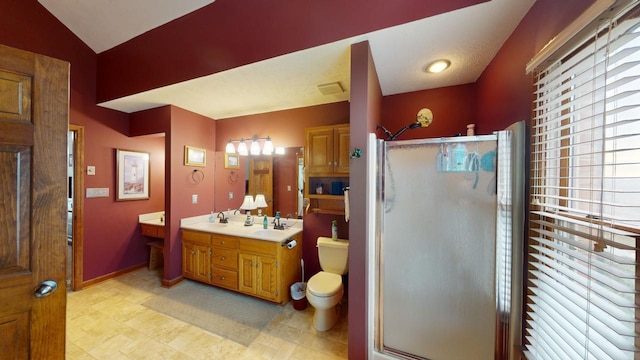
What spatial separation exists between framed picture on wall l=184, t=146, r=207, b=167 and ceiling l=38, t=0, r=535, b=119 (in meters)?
0.54

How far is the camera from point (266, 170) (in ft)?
10.0

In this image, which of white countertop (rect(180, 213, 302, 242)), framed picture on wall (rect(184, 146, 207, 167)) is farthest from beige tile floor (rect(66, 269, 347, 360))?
framed picture on wall (rect(184, 146, 207, 167))

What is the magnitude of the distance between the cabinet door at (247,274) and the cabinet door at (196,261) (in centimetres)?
50

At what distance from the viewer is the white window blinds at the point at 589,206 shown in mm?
708

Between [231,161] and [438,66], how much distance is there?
2859mm

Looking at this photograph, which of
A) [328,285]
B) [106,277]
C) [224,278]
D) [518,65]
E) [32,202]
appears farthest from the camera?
[106,277]

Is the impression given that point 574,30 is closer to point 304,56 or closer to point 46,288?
point 304,56

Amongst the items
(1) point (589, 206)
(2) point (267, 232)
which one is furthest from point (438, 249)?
(2) point (267, 232)

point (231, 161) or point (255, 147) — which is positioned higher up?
point (255, 147)

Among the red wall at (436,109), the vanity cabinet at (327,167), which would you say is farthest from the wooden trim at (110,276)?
the red wall at (436,109)

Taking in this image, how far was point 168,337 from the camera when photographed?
6.21 ft

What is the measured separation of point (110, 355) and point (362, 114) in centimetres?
269

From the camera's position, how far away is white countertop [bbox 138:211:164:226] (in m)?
3.27

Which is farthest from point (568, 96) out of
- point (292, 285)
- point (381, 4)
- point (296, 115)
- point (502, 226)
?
point (292, 285)
